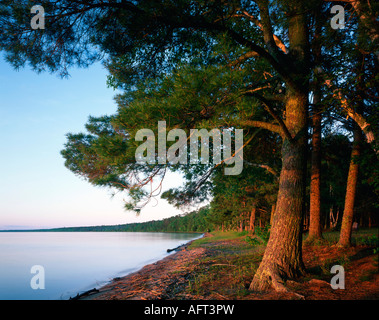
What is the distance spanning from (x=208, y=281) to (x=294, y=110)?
4.60 meters

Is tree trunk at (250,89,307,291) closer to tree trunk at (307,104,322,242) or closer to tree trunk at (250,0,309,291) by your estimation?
tree trunk at (250,0,309,291)

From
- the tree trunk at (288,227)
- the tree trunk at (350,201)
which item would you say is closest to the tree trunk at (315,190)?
the tree trunk at (350,201)

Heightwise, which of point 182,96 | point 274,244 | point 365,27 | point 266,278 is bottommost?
point 266,278

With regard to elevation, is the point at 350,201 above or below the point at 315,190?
below

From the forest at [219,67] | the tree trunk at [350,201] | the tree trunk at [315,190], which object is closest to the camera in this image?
the forest at [219,67]

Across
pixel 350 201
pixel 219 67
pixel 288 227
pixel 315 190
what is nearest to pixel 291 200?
pixel 288 227

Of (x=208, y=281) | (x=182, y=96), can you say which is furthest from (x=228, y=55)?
(x=208, y=281)

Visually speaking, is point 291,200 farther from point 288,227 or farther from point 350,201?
point 350,201

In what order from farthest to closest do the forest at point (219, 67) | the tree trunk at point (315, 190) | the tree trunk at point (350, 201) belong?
the tree trunk at point (315, 190), the tree trunk at point (350, 201), the forest at point (219, 67)

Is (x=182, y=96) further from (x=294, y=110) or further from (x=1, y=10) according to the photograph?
(x=1, y=10)

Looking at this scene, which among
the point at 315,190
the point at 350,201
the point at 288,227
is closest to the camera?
the point at 288,227

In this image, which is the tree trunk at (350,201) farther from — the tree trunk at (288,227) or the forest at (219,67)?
the tree trunk at (288,227)

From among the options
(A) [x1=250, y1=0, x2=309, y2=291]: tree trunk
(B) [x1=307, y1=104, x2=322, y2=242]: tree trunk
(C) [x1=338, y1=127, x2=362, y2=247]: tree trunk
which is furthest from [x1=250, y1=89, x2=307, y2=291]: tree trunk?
(B) [x1=307, y1=104, x2=322, y2=242]: tree trunk
